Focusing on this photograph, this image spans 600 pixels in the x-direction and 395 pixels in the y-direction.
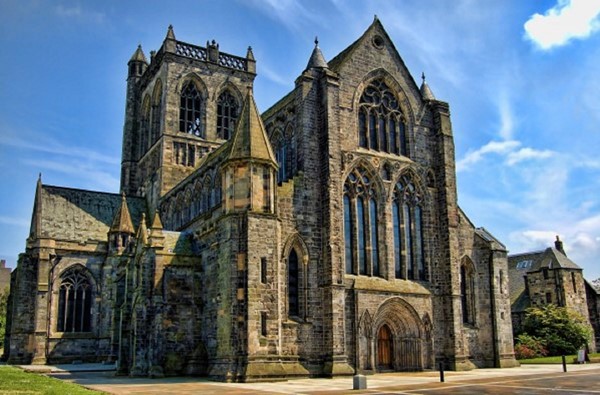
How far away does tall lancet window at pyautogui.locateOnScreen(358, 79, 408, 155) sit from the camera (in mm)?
36938

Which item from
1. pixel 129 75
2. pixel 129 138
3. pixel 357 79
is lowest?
pixel 357 79

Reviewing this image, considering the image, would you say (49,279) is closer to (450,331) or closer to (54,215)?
(54,215)

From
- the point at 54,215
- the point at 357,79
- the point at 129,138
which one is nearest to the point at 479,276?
the point at 357,79

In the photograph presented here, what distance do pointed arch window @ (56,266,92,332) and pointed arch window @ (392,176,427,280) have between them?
89.7 ft

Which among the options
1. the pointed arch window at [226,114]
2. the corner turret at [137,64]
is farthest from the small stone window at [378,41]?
the corner turret at [137,64]

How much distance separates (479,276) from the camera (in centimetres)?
3906

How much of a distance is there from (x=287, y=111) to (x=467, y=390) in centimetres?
2086

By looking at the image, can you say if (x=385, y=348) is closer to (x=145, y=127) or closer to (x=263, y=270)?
(x=263, y=270)

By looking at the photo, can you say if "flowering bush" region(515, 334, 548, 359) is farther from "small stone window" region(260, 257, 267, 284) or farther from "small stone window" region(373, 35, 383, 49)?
"small stone window" region(260, 257, 267, 284)

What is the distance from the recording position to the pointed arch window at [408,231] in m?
36.2

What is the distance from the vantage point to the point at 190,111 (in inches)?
2356

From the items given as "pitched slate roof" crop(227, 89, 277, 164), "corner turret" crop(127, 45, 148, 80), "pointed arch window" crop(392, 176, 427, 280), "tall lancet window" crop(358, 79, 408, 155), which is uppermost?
"corner turret" crop(127, 45, 148, 80)

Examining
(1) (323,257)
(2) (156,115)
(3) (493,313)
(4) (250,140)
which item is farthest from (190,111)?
(3) (493,313)

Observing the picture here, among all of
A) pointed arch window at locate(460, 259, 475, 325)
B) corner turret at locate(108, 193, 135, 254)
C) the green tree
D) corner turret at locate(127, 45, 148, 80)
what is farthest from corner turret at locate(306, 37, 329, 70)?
corner turret at locate(127, 45, 148, 80)
